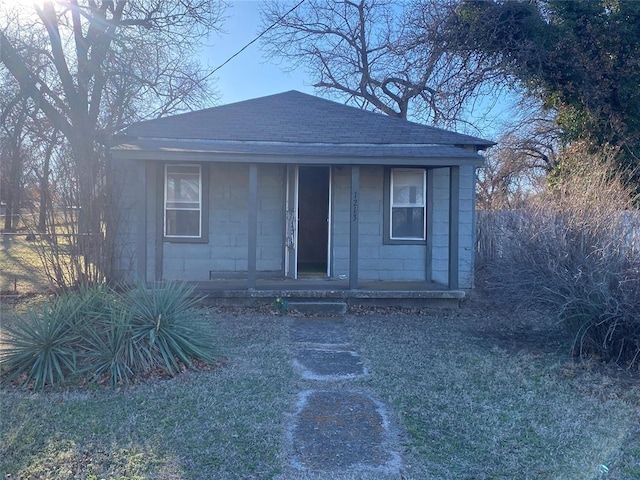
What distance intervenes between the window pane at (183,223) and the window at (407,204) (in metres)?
3.89

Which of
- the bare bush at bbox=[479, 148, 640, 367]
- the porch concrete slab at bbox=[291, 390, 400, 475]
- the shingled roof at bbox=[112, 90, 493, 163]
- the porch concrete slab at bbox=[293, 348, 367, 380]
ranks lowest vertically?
the porch concrete slab at bbox=[291, 390, 400, 475]

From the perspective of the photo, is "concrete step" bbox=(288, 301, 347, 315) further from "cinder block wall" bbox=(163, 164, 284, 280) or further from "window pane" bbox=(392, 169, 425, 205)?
"window pane" bbox=(392, 169, 425, 205)

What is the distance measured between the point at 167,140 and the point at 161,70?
7.22 meters

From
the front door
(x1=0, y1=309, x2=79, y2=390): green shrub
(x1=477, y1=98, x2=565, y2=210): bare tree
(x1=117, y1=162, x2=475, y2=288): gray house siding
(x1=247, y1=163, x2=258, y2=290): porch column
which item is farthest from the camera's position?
(x1=477, y1=98, x2=565, y2=210): bare tree

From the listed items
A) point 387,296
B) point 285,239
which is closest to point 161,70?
point 285,239

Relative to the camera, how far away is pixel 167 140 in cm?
1048


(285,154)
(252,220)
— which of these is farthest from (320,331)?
(285,154)

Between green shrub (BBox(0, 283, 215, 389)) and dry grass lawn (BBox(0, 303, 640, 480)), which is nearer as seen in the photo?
dry grass lawn (BBox(0, 303, 640, 480))

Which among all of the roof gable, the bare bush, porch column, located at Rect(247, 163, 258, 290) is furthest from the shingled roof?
the bare bush

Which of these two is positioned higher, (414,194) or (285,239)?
(414,194)

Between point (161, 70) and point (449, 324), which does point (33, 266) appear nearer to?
point (449, 324)

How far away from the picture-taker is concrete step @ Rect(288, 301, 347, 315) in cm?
948

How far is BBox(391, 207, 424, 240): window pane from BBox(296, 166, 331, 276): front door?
178cm

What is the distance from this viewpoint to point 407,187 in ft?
36.4
